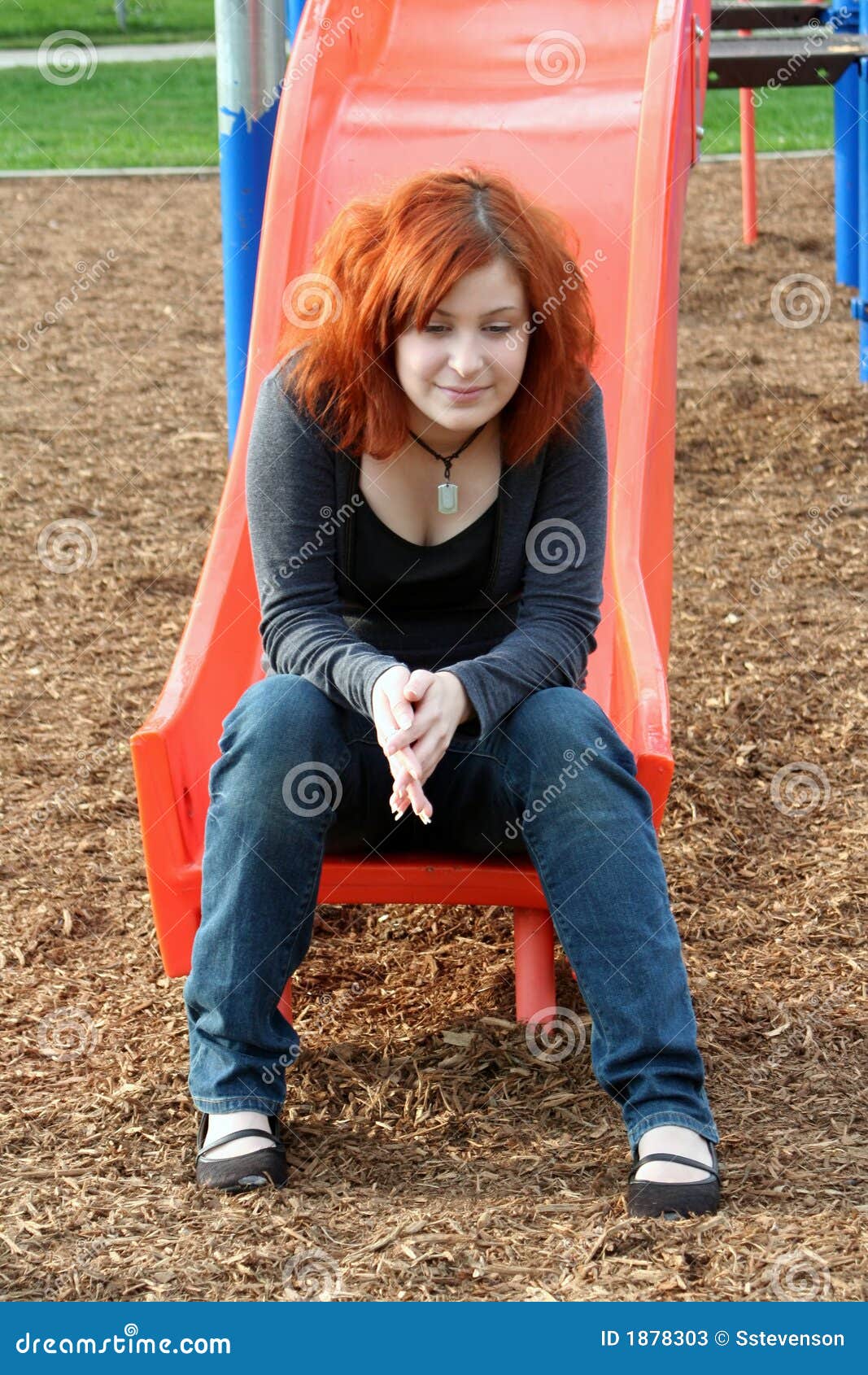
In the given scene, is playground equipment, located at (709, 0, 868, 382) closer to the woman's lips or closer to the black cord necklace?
the black cord necklace

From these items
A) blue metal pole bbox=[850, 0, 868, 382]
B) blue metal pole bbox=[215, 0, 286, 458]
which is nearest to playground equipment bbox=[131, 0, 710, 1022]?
blue metal pole bbox=[215, 0, 286, 458]

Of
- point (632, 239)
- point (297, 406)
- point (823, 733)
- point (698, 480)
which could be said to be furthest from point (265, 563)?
point (698, 480)

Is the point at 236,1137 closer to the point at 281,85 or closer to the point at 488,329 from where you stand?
the point at 488,329

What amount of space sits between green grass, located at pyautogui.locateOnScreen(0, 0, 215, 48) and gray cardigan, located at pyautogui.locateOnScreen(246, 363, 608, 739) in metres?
17.1

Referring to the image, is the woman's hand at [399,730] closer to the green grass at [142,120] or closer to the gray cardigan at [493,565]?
the gray cardigan at [493,565]

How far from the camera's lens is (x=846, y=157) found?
6715 millimetres

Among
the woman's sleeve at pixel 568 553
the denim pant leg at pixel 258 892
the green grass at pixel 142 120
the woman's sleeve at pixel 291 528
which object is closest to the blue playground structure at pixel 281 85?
the woman's sleeve at pixel 291 528

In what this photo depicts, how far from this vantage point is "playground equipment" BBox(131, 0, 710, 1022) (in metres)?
2.54

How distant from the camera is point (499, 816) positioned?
8.00 feet

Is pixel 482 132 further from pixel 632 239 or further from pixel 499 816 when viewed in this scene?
pixel 499 816

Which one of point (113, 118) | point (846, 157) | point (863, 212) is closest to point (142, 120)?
point (113, 118)

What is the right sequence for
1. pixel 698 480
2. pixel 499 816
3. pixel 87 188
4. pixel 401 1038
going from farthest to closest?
1. pixel 87 188
2. pixel 698 480
3. pixel 401 1038
4. pixel 499 816

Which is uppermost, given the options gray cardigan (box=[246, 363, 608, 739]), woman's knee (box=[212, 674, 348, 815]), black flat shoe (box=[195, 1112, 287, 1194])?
gray cardigan (box=[246, 363, 608, 739])

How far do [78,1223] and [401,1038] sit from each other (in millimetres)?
666
